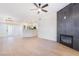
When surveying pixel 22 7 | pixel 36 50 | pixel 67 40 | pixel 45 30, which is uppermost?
pixel 22 7

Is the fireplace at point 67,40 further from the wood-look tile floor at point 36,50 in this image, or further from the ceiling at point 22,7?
the ceiling at point 22,7

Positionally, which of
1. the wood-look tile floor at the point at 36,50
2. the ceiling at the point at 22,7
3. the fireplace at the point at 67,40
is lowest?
the wood-look tile floor at the point at 36,50

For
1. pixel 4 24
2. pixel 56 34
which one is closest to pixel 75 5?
pixel 56 34

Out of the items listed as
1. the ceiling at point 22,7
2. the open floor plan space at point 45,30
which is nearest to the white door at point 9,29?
the open floor plan space at point 45,30

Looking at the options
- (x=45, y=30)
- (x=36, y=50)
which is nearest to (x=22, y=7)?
(x=36, y=50)

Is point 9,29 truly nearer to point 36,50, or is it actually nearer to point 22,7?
point 22,7

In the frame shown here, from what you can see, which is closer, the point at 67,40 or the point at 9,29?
the point at 67,40

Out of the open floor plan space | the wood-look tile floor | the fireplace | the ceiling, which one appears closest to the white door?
the open floor plan space

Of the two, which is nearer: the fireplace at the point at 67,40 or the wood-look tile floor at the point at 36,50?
the wood-look tile floor at the point at 36,50

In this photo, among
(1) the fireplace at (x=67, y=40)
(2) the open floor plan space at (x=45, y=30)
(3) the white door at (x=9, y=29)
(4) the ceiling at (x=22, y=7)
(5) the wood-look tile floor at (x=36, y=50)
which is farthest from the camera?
(3) the white door at (x=9, y=29)

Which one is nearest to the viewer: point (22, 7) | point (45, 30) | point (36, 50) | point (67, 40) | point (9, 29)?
point (36, 50)

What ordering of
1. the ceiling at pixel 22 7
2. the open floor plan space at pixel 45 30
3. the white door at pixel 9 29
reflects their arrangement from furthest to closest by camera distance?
the white door at pixel 9 29, the ceiling at pixel 22 7, the open floor plan space at pixel 45 30

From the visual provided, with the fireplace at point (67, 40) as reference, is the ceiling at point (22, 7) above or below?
above

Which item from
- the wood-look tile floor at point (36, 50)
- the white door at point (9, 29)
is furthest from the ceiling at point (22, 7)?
the white door at point (9, 29)
